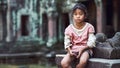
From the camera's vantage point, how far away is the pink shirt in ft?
14.7

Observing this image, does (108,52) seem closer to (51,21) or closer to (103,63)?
(103,63)

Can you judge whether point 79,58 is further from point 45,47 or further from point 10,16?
point 10,16

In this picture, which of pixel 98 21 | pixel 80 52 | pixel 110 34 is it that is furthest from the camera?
pixel 110 34

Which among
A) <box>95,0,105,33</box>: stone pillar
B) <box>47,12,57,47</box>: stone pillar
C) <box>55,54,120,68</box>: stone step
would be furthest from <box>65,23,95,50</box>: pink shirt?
<box>47,12,57,47</box>: stone pillar

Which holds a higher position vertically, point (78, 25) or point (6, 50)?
point (78, 25)

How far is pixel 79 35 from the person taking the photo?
4.52 m

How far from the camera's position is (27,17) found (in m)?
24.2

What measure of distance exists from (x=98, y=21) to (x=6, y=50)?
5.63 m

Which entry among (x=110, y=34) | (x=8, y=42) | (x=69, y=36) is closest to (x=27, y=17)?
(x=8, y=42)

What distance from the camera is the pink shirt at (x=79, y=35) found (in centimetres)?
449

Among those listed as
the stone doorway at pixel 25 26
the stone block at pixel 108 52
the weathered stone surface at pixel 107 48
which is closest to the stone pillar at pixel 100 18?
the stone doorway at pixel 25 26

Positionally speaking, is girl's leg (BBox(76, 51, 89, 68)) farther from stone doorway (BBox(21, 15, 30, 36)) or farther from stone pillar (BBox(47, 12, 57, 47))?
stone doorway (BBox(21, 15, 30, 36))

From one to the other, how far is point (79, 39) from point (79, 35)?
5 centimetres

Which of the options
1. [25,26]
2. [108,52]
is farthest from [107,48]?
[25,26]
